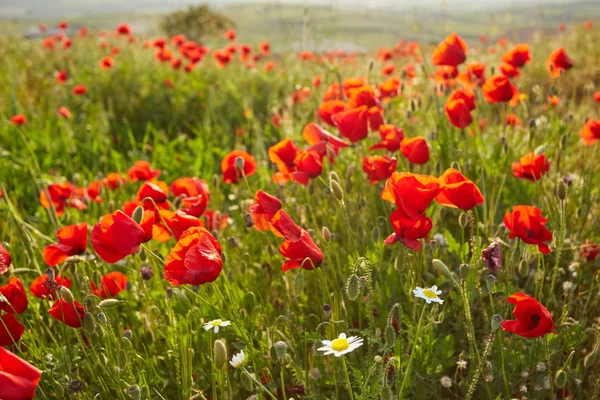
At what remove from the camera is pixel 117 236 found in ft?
4.92

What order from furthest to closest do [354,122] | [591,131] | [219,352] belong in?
[591,131] → [354,122] → [219,352]

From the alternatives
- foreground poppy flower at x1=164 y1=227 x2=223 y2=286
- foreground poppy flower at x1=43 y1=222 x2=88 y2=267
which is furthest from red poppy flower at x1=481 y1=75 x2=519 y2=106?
foreground poppy flower at x1=43 y1=222 x2=88 y2=267

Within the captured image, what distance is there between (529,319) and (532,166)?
831 millimetres

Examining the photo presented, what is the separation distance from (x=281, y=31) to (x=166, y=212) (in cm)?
491

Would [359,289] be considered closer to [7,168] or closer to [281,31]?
[7,168]

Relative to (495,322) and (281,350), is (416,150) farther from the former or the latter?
(281,350)

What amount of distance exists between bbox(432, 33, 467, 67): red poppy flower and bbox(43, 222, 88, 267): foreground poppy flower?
1.76 m

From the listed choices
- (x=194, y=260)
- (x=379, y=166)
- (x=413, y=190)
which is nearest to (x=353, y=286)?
(x=413, y=190)

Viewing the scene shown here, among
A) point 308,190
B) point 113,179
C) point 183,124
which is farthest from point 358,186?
point 183,124

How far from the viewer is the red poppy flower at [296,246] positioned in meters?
1.47

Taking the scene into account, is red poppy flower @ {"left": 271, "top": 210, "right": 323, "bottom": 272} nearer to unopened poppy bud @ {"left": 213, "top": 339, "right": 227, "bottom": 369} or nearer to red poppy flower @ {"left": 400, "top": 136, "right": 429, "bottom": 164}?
unopened poppy bud @ {"left": 213, "top": 339, "right": 227, "bottom": 369}

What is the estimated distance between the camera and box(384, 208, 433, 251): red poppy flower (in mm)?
1479

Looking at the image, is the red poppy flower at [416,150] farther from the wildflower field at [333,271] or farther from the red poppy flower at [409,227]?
the red poppy flower at [409,227]

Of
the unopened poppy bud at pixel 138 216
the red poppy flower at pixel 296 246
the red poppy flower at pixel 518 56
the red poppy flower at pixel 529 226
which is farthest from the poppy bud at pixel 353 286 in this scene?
the red poppy flower at pixel 518 56
